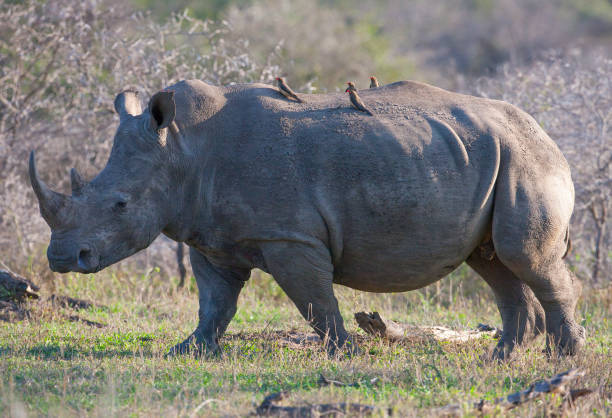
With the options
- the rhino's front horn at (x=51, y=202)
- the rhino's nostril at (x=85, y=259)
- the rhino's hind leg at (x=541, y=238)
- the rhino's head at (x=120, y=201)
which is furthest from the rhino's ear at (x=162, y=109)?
the rhino's hind leg at (x=541, y=238)

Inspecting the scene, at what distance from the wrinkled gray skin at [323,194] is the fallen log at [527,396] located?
1460mm

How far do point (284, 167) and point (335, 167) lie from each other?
364mm

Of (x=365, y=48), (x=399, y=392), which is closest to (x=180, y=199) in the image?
Answer: (x=399, y=392)

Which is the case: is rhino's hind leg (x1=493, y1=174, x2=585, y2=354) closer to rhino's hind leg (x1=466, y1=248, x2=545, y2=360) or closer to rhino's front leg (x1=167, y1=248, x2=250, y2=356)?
rhino's hind leg (x1=466, y1=248, x2=545, y2=360)

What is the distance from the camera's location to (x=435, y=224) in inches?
231

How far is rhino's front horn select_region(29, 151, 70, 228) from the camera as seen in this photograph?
5.48 meters

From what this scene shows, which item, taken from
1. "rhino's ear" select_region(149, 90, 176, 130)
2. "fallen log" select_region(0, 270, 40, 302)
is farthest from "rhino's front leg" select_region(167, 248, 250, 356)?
"fallen log" select_region(0, 270, 40, 302)

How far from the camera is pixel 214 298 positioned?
6457 mm

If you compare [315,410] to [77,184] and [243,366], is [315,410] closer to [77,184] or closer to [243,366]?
[243,366]

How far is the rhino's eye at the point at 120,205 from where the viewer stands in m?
5.71

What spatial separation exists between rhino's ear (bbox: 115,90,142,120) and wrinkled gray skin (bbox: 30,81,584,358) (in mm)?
92

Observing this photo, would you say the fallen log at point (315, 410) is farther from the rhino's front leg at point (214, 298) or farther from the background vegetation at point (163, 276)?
the rhino's front leg at point (214, 298)

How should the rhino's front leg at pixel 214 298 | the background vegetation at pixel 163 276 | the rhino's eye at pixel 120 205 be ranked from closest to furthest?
the background vegetation at pixel 163 276 < the rhino's eye at pixel 120 205 < the rhino's front leg at pixel 214 298

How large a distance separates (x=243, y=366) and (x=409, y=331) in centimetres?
186
